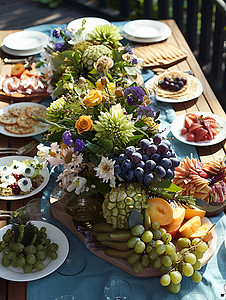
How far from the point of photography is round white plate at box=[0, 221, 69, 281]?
4.48 feet

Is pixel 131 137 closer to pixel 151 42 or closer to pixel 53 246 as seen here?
pixel 53 246

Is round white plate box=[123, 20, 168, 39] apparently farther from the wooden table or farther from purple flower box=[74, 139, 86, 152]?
purple flower box=[74, 139, 86, 152]

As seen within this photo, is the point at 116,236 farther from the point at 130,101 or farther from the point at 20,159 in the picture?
the point at 20,159

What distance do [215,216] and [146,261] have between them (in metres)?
0.41

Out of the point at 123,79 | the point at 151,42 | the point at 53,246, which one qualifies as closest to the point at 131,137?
the point at 53,246

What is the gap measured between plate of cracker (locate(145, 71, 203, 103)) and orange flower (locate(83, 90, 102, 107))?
0.72m

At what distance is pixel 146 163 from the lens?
4.59ft

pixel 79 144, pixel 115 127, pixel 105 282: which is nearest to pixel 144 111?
pixel 115 127

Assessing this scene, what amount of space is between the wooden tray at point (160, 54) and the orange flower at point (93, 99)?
1.10 m

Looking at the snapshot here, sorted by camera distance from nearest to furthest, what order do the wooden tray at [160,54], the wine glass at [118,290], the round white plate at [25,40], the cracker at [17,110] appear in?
1. the wine glass at [118,290]
2. the cracker at [17,110]
3. the wooden tray at [160,54]
4. the round white plate at [25,40]

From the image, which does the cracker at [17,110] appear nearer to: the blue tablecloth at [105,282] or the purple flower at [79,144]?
the purple flower at [79,144]

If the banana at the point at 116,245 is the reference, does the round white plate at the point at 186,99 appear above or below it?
below

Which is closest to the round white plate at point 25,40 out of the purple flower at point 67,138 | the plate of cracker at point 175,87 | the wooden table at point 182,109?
the wooden table at point 182,109

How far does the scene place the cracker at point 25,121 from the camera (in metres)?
2.11
